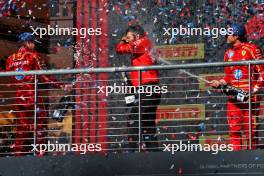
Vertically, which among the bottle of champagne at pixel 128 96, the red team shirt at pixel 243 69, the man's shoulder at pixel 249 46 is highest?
the man's shoulder at pixel 249 46

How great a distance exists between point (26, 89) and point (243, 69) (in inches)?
94.1

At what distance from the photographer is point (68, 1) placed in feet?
37.8

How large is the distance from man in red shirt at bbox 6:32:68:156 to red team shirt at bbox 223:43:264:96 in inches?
68.7

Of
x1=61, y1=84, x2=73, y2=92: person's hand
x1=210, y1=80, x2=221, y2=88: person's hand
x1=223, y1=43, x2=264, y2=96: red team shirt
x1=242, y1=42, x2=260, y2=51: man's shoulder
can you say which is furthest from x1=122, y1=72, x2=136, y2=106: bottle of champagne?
x1=242, y1=42, x2=260, y2=51: man's shoulder

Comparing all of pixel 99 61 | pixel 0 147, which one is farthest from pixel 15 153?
pixel 99 61

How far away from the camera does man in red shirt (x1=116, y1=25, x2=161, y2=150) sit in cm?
1093

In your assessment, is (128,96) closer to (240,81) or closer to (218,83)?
(218,83)

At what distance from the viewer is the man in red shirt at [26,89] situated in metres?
11.4

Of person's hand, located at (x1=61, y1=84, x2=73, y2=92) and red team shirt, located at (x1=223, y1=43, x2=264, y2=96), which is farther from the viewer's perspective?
person's hand, located at (x1=61, y1=84, x2=73, y2=92)

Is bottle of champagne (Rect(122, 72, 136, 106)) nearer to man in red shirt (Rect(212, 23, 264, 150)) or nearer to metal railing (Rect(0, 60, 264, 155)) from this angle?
metal railing (Rect(0, 60, 264, 155))

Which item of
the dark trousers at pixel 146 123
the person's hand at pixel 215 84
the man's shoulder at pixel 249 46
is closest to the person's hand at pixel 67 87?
the dark trousers at pixel 146 123

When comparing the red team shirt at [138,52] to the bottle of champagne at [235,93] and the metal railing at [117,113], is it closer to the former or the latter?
the metal railing at [117,113]

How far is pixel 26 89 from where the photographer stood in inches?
458

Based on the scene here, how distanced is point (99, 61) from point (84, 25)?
1.49 feet
